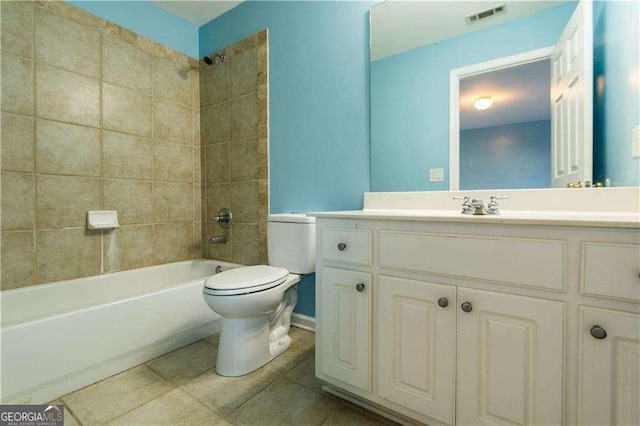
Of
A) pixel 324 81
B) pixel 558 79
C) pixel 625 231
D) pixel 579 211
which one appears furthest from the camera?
pixel 324 81

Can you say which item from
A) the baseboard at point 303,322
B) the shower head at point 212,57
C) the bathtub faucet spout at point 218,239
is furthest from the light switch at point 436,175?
the shower head at point 212,57

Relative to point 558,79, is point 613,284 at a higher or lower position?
lower

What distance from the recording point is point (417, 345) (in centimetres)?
96

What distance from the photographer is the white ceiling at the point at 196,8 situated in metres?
2.13

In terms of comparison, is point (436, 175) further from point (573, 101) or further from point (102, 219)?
point (102, 219)

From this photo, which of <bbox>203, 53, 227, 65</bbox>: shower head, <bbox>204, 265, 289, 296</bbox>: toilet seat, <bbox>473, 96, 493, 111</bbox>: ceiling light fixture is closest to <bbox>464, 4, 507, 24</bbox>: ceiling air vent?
<bbox>473, 96, 493, 111</bbox>: ceiling light fixture

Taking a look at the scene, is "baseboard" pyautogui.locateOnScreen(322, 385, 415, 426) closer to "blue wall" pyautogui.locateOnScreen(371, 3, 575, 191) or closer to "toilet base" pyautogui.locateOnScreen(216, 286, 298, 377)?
"toilet base" pyautogui.locateOnScreen(216, 286, 298, 377)

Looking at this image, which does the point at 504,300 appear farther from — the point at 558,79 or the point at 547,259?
the point at 558,79

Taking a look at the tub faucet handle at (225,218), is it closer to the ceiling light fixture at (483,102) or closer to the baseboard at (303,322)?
the baseboard at (303,322)

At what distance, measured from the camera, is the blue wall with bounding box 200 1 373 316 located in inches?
66.1

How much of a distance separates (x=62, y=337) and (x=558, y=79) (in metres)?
2.35

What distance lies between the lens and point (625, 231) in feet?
2.22

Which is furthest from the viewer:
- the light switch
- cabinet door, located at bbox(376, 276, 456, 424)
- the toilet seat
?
the light switch

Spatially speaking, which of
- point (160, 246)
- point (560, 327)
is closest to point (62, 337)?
point (160, 246)
